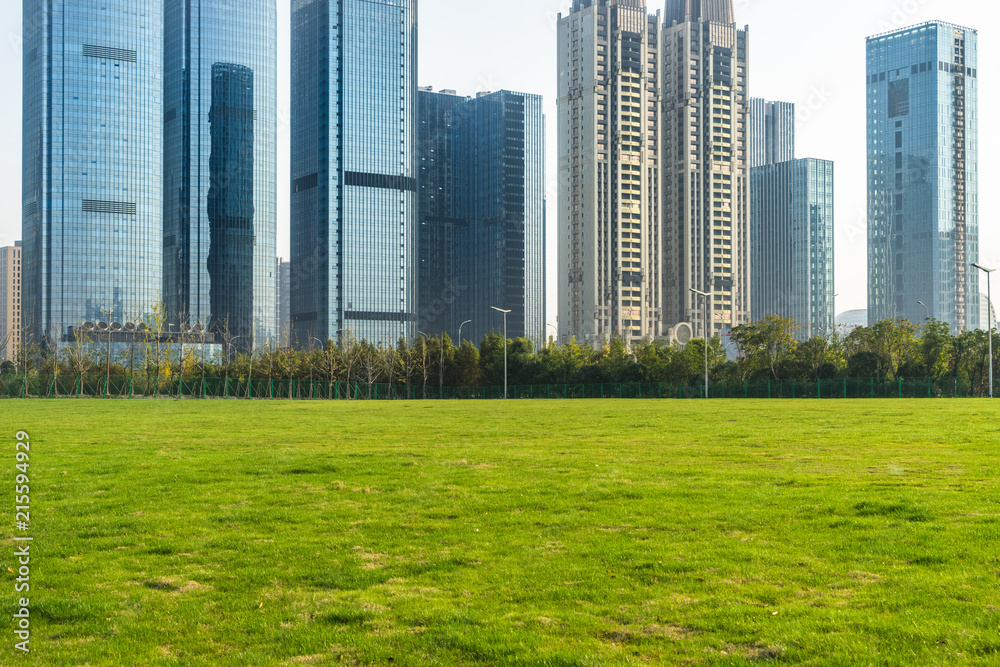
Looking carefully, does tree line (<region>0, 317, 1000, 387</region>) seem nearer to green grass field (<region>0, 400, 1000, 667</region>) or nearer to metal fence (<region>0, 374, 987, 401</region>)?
metal fence (<region>0, 374, 987, 401</region>)

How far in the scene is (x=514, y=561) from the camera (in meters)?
9.61

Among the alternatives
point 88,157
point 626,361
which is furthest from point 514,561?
point 88,157

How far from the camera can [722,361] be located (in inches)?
3937

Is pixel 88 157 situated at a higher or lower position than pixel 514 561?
higher

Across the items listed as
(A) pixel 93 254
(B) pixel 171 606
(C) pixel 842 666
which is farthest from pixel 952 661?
(A) pixel 93 254

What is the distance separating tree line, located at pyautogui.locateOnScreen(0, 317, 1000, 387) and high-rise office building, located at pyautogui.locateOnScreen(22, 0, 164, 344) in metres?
67.4

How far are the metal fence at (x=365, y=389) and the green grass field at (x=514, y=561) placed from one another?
6467 centimetres

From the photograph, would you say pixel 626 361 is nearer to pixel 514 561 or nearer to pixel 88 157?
pixel 514 561

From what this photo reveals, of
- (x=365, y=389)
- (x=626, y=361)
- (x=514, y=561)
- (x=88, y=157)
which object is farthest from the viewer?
(x=88, y=157)

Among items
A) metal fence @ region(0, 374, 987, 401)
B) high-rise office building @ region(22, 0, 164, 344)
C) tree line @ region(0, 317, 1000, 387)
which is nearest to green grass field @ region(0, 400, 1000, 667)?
metal fence @ region(0, 374, 987, 401)

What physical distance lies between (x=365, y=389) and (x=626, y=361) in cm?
2947

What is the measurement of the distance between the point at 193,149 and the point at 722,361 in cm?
14305

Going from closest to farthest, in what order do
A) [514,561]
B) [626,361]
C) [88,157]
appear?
[514,561], [626,361], [88,157]

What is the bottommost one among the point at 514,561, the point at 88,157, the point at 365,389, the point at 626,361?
the point at 365,389
